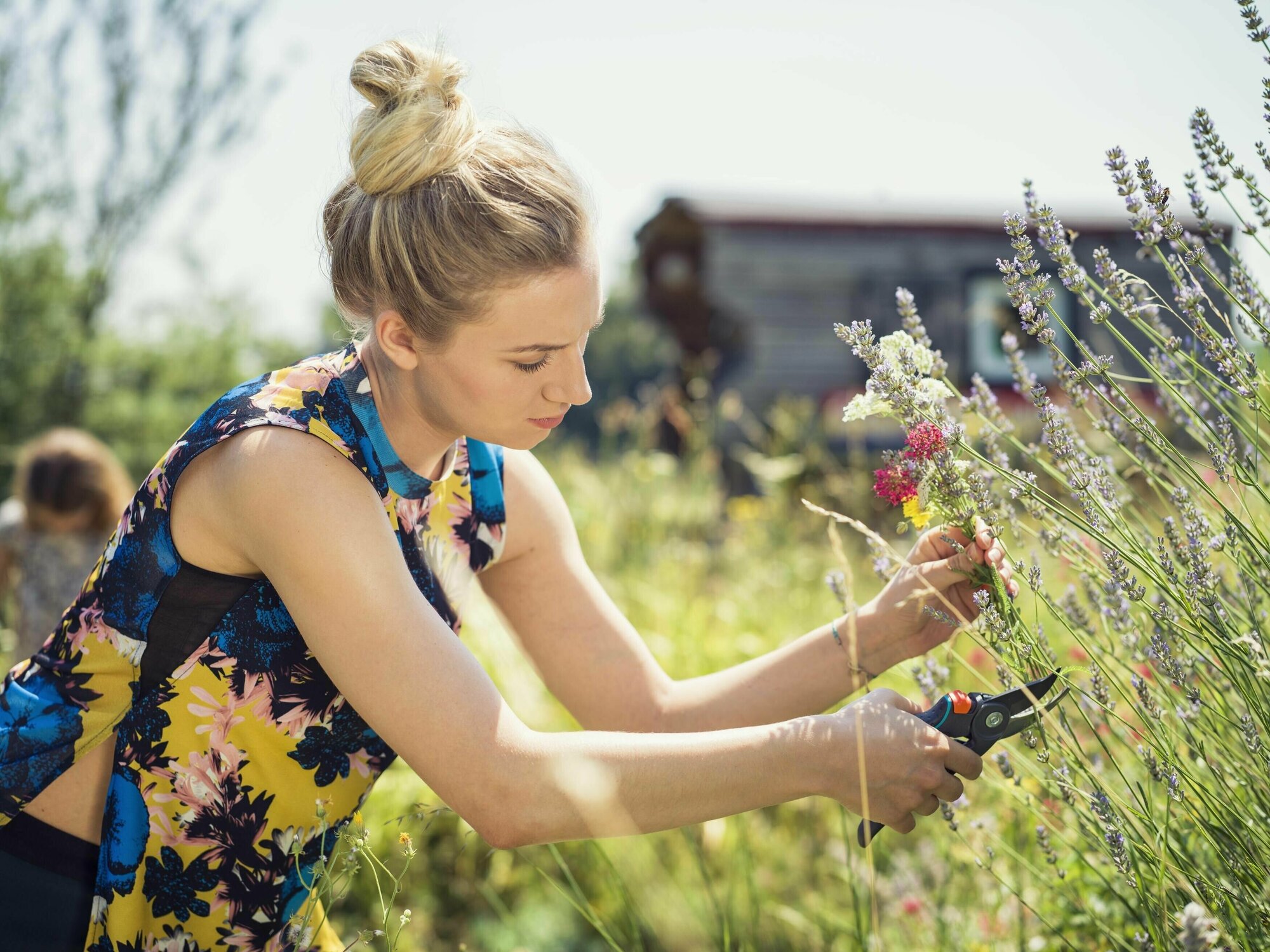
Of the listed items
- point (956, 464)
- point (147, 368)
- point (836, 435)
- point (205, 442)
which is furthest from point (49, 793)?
point (836, 435)

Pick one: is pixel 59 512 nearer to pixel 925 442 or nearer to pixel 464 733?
pixel 464 733

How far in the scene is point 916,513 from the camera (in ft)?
3.74

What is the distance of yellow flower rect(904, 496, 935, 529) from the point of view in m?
1.12

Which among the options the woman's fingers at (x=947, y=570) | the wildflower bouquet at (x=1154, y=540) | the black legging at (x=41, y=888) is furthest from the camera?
Answer: the black legging at (x=41, y=888)

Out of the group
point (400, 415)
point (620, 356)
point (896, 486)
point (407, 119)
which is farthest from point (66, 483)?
point (620, 356)

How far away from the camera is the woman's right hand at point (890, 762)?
3.51ft

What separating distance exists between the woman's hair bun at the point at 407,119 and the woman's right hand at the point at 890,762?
0.87 m

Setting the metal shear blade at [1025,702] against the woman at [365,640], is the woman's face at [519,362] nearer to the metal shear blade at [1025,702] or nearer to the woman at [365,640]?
the woman at [365,640]

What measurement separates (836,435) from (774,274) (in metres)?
2.74

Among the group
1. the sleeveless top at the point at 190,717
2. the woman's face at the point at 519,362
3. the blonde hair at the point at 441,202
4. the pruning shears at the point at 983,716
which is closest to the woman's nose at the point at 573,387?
the woman's face at the point at 519,362

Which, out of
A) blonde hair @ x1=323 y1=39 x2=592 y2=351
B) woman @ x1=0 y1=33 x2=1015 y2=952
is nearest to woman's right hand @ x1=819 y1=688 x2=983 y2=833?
woman @ x1=0 y1=33 x2=1015 y2=952

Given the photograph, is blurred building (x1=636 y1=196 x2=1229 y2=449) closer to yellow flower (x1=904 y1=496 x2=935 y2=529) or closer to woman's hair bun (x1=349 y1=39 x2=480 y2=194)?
woman's hair bun (x1=349 y1=39 x2=480 y2=194)

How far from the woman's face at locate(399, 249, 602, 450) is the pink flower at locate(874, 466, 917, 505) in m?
0.40

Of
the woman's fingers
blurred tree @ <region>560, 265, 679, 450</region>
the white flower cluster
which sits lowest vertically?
blurred tree @ <region>560, 265, 679, 450</region>
